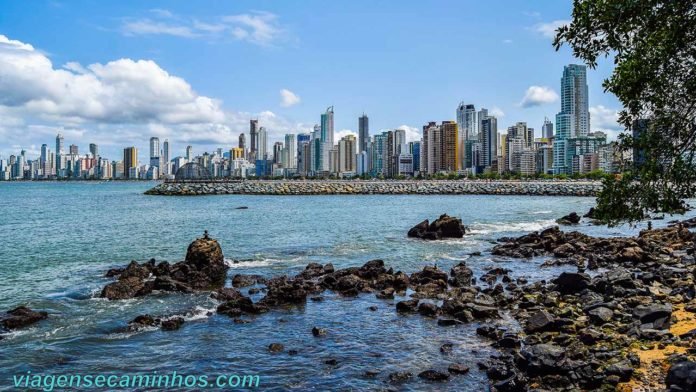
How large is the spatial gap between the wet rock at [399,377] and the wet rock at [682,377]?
5.91 meters

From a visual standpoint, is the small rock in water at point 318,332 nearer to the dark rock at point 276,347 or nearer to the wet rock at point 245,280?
the dark rock at point 276,347

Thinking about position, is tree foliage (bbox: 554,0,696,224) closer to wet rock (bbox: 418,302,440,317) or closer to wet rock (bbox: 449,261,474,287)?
wet rock (bbox: 418,302,440,317)

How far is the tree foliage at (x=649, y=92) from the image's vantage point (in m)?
11.9

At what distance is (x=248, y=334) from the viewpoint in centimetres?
1808

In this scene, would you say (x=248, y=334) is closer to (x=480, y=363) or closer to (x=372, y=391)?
(x=372, y=391)

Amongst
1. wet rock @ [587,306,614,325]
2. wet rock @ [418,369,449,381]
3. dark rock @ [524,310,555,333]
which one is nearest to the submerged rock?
wet rock @ [418,369,449,381]

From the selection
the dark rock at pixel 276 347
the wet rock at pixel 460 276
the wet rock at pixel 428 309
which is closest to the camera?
the dark rock at pixel 276 347

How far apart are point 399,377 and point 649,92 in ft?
31.1

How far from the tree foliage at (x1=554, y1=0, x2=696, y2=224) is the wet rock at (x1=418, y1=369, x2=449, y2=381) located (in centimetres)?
577

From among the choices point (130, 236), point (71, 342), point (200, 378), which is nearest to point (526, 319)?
point (200, 378)

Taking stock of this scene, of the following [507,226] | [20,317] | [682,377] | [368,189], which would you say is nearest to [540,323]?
[682,377]

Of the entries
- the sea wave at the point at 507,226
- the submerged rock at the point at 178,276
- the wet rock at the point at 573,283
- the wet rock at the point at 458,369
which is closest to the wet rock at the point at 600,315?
the wet rock at the point at 573,283

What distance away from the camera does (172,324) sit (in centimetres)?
1895

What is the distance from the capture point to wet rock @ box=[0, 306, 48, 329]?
1920cm
